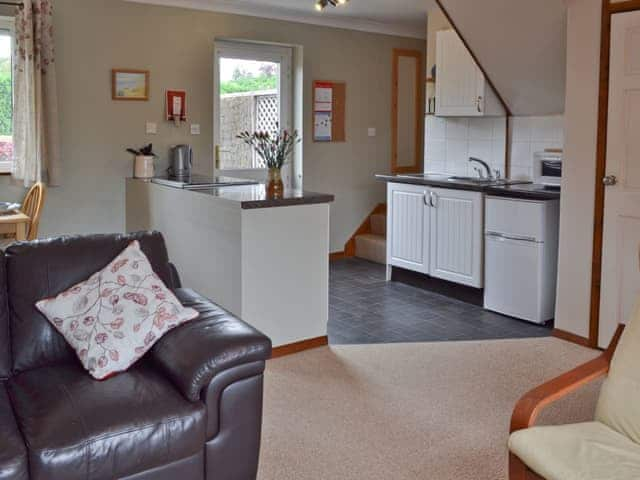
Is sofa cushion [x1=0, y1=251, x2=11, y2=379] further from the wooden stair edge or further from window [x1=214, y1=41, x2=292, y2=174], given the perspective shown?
the wooden stair edge

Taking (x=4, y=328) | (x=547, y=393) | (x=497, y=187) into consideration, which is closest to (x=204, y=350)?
(x=4, y=328)

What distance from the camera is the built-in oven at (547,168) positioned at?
4923 millimetres

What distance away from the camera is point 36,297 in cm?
268

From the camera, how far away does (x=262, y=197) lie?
399cm

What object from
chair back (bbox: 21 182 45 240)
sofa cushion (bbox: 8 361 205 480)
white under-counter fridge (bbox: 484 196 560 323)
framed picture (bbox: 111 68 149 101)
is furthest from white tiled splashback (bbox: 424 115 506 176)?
sofa cushion (bbox: 8 361 205 480)

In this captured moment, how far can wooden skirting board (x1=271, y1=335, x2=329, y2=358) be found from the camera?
4113 mm

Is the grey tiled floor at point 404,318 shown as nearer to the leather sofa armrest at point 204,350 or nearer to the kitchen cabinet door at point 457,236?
the kitchen cabinet door at point 457,236

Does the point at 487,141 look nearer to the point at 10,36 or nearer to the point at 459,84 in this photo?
the point at 459,84

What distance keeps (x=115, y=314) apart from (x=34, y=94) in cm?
317

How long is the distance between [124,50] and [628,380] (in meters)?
4.70

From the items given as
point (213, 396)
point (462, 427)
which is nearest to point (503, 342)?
point (462, 427)

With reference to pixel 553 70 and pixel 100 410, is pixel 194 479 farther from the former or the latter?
pixel 553 70

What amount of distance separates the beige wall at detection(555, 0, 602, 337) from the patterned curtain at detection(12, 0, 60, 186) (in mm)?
3656

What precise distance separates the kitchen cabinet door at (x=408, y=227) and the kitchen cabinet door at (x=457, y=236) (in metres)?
0.08
